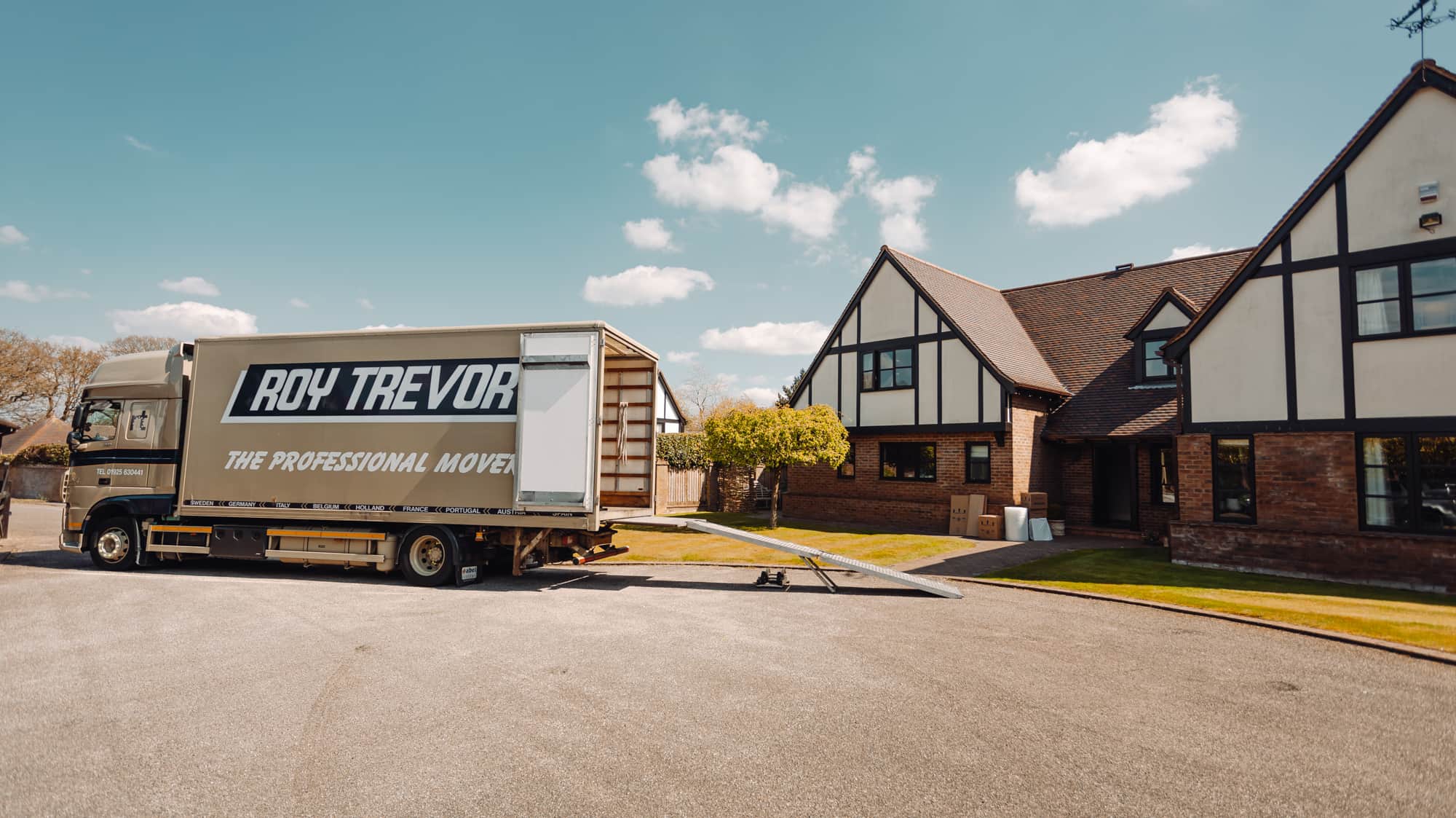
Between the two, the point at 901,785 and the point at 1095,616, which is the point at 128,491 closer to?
the point at 901,785

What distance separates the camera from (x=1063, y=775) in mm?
4543

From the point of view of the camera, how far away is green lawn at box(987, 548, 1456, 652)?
8445 mm

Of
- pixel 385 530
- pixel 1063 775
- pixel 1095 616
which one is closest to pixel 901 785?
pixel 1063 775

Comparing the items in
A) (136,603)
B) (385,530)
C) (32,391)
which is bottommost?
(136,603)

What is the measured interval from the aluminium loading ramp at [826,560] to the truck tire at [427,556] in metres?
2.85

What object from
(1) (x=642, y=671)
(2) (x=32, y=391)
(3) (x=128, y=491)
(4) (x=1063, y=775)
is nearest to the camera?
(4) (x=1063, y=775)

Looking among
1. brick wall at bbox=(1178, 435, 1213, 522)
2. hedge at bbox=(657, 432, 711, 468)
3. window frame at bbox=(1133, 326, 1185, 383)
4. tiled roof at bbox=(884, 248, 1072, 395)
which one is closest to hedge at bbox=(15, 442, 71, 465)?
hedge at bbox=(657, 432, 711, 468)

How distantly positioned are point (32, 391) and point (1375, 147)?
2461 inches

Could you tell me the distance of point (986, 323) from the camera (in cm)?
2225

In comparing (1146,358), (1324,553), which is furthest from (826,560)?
(1146,358)

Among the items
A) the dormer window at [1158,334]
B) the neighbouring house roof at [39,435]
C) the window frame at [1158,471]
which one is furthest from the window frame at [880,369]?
the neighbouring house roof at [39,435]

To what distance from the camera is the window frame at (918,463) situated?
2075 centimetres

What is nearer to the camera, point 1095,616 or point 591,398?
point 1095,616

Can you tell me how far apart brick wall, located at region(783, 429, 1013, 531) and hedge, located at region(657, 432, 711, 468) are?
467cm
